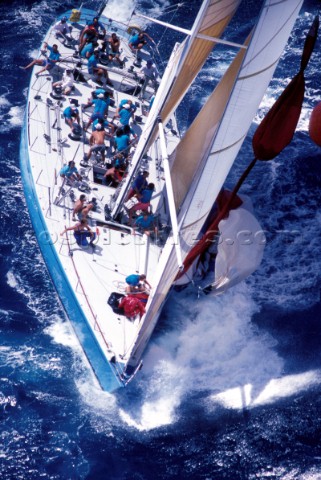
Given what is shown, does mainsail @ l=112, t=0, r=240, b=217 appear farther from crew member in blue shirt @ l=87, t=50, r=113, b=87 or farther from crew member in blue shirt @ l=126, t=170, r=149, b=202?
crew member in blue shirt @ l=87, t=50, r=113, b=87

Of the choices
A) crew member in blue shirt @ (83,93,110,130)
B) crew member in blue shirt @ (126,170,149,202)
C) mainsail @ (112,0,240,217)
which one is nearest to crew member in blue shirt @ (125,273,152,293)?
mainsail @ (112,0,240,217)

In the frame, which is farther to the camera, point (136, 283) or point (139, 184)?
point (139, 184)

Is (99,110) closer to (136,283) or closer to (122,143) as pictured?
(122,143)

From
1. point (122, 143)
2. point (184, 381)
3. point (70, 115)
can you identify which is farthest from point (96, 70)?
point (184, 381)

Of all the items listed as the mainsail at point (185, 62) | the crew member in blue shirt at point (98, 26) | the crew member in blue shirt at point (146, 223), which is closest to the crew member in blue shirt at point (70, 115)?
the mainsail at point (185, 62)

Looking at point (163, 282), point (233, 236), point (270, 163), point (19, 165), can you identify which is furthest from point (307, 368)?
point (19, 165)

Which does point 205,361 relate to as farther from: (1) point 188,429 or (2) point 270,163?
(2) point 270,163

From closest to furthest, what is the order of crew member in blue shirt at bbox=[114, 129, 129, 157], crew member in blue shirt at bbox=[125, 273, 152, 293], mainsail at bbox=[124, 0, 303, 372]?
mainsail at bbox=[124, 0, 303, 372], crew member in blue shirt at bbox=[125, 273, 152, 293], crew member in blue shirt at bbox=[114, 129, 129, 157]

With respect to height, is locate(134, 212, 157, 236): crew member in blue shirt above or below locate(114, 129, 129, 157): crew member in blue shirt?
below
